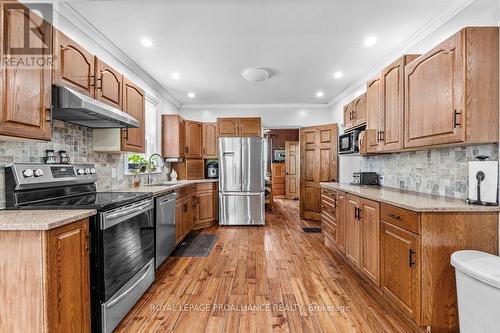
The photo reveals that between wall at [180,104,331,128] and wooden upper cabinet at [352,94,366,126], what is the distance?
2.08 m

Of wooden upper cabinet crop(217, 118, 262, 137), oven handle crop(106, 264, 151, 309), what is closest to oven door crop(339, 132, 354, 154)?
wooden upper cabinet crop(217, 118, 262, 137)

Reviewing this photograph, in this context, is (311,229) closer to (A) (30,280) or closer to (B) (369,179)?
(B) (369,179)

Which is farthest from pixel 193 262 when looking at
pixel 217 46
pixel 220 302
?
pixel 217 46

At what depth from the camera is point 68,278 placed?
1354 millimetres

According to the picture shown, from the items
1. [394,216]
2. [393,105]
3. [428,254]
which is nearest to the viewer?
[428,254]

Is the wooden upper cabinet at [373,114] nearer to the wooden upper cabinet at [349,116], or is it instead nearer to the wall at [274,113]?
the wooden upper cabinet at [349,116]

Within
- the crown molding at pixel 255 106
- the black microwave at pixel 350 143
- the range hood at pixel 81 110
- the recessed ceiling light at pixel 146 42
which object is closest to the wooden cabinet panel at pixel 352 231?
the black microwave at pixel 350 143

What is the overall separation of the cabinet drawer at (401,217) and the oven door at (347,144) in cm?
158

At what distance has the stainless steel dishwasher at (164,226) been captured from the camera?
2623 mm

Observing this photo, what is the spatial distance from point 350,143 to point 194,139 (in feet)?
9.75

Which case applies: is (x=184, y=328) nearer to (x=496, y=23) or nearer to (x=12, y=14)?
(x=12, y=14)

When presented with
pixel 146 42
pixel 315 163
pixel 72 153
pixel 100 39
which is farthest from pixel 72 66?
pixel 315 163

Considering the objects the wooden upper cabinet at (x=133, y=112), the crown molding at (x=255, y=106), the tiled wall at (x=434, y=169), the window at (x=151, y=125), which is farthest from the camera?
the crown molding at (x=255, y=106)

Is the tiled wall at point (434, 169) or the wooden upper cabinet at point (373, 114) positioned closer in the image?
the tiled wall at point (434, 169)
